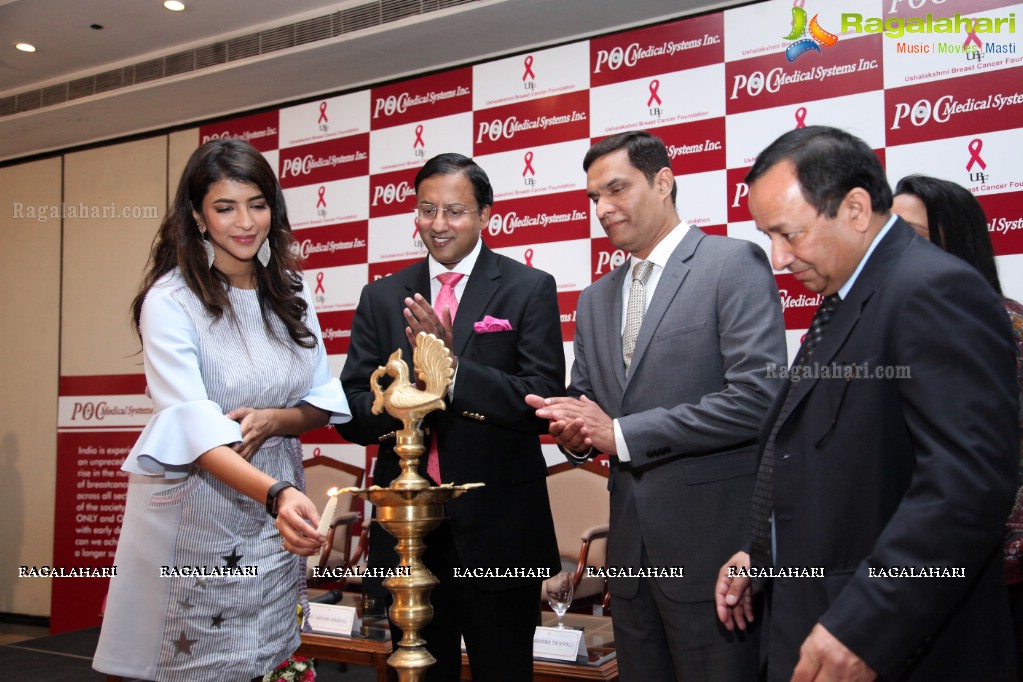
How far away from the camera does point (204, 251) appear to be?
1.74 m

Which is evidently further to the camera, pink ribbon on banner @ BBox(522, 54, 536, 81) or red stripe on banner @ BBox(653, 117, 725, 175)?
pink ribbon on banner @ BBox(522, 54, 536, 81)

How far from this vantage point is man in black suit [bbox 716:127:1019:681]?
115 cm

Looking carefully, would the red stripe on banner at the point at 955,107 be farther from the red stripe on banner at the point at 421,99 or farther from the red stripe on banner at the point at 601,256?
the red stripe on banner at the point at 421,99

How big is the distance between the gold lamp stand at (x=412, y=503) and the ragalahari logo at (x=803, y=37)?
3.10 meters

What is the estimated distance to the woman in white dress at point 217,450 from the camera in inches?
59.2

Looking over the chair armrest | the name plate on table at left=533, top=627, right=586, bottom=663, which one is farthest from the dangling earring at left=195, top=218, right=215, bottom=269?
the chair armrest

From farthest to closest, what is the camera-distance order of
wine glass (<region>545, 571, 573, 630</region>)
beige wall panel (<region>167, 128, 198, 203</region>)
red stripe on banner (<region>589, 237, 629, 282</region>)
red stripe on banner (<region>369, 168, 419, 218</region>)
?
1. beige wall panel (<region>167, 128, 198, 203</region>)
2. red stripe on banner (<region>369, 168, 419, 218</region>)
3. red stripe on banner (<region>589, 237, 629, 282</region>)
4. wine glass (<region>545, 571, 573, 630</region>)

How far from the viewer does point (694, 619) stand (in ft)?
5.95

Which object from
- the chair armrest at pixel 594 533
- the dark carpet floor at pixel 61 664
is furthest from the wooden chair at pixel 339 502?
the chair armrest at pixel 594 533

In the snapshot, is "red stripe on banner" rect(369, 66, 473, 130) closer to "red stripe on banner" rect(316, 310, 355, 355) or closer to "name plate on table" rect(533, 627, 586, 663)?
"red stripe on banner" rect(316, 310, 355, 355)

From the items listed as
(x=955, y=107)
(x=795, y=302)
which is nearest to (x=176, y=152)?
(x=795, y=302)

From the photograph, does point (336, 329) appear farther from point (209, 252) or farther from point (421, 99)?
point (209, 252)

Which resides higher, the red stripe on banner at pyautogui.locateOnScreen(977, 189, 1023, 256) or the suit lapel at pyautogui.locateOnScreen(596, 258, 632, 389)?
the red stripe on banner at pyautogui.locateOnScreen(977, 189, 1023, 256)

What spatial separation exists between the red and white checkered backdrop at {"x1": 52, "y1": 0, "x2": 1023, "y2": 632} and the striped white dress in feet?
8.97
